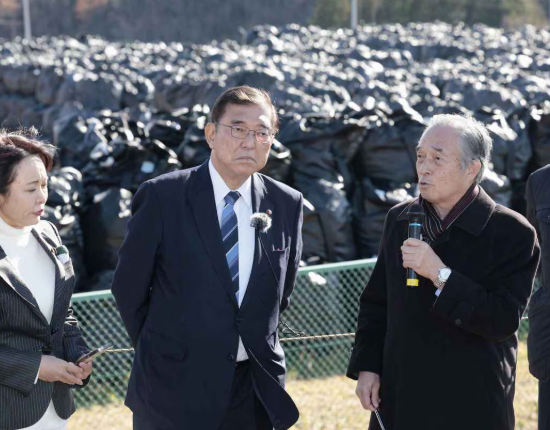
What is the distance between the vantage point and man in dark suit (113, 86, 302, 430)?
2.81 m

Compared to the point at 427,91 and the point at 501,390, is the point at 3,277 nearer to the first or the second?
the point at 501,390

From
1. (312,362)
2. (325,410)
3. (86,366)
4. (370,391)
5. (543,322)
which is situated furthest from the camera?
(312,362)

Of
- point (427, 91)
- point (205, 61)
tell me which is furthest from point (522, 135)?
point (205, 61)

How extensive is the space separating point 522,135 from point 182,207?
518 centimetres

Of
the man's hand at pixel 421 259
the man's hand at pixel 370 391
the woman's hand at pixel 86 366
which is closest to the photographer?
the man's hand at pixel 421 259

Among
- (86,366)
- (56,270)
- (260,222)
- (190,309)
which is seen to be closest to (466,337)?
(260,222)

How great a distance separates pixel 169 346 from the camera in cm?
281

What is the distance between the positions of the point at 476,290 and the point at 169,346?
0.92m

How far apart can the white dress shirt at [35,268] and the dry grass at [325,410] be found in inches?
86.2

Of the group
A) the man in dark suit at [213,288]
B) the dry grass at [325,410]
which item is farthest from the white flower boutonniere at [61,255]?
the dry grass at [325,410]

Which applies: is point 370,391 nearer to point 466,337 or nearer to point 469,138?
point 466,337

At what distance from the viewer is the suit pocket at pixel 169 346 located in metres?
2.80

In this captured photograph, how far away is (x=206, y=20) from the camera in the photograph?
189 ft

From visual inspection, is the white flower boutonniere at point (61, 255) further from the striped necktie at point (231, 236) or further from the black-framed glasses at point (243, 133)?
the black-framed glasses at point (243, 133)
